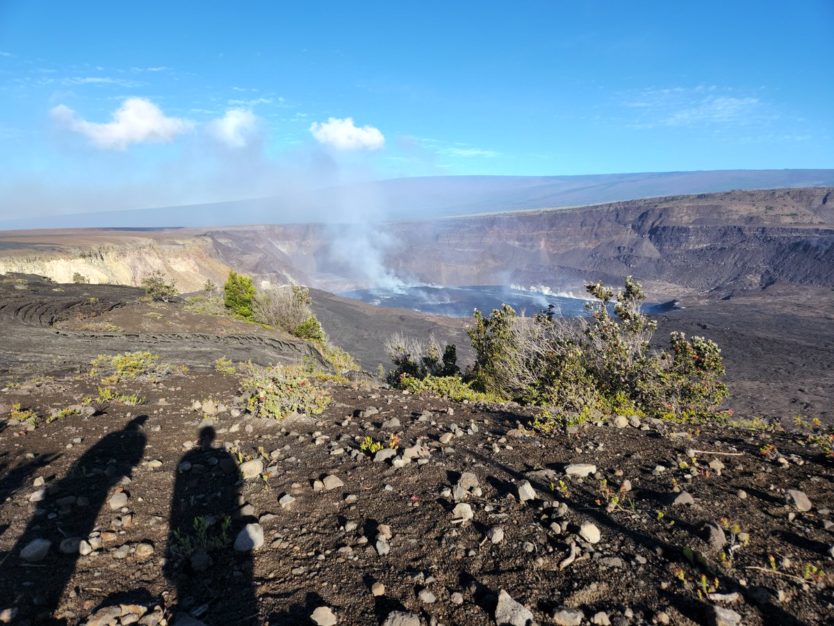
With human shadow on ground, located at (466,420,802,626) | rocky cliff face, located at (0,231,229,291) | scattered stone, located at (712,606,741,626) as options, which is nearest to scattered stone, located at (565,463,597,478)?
human shadow on ground, located at (466,420,802,626)

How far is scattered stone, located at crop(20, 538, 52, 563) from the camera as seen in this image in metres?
2.51

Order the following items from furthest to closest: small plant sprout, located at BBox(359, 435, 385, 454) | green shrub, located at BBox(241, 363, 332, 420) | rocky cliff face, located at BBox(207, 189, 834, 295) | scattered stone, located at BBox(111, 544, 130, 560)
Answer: rocky cliff face, located at BBox(207, 189, 834, 295) → green shrub, located at BBox(241, 363, 332, 420) → small plant sprout, located at BBox(359, 435, 385, 454) → scattered stone, located at BBox(111, 544, 130, 560)

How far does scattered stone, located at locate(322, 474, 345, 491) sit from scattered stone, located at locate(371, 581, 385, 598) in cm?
118

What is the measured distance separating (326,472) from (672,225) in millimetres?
92641

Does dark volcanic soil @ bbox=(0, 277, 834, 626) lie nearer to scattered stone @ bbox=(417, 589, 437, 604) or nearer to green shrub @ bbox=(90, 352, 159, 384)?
scattered stone @ bbox=(417, 589, 437, 604)

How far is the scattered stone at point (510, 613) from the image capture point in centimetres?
203

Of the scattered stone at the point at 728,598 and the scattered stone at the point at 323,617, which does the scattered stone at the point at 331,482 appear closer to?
the scattered stone at the point at 323,617

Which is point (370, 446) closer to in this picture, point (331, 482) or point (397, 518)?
point (331, 482)

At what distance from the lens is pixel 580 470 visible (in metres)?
3.48

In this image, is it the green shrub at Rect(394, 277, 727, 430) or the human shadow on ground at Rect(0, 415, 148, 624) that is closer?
the human shadow on ground at Rect(0, 415, 148, 624)

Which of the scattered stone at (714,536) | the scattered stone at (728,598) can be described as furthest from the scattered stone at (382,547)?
the scattered stone at (714,536)

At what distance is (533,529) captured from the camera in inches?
108

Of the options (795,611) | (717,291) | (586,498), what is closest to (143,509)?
(586,498)

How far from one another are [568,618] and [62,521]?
303cm
